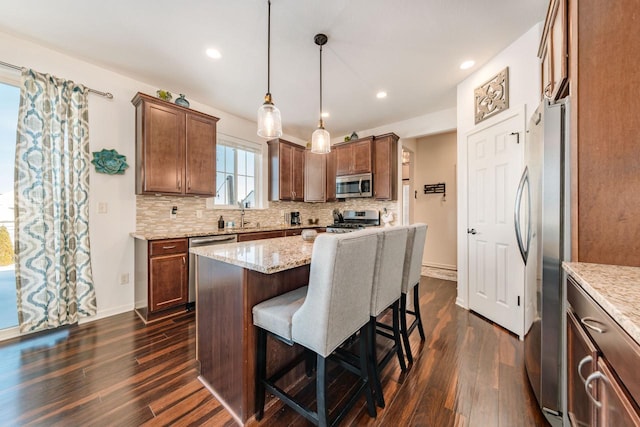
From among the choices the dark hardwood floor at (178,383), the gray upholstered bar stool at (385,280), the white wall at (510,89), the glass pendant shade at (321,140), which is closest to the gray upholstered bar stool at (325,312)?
the gray upholstered bar stool at (385,280)

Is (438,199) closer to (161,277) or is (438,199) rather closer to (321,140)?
(321,140)

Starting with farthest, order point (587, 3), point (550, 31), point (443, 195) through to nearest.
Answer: point (443, 195)
point (550, 31)
point (587, 3)

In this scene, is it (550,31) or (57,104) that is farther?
(57,104)

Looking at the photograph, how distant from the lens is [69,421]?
1311 mm

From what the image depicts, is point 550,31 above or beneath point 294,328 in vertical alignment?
above

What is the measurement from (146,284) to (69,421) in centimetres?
131

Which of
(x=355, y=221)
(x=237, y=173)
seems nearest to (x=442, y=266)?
(x=355, y=221)

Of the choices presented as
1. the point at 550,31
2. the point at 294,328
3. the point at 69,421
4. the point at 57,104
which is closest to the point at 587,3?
the point at 550,31

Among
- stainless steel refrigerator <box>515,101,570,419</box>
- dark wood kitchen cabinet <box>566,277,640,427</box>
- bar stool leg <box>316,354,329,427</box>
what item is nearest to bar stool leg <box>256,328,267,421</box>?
bar stool leg <box>316,354,329,427</box>

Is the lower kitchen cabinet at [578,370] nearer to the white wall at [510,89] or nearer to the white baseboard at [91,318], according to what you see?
the white wall at [510,89]

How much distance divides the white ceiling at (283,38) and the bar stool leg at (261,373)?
2.31 metres

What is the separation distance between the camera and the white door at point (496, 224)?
2279 mm

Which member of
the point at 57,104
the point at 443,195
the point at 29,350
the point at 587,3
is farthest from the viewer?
the point at 443,195

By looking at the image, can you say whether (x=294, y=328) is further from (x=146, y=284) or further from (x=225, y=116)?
(x=225, y=116)
